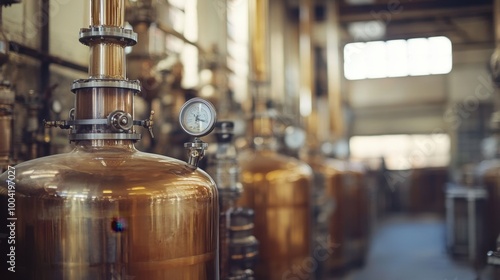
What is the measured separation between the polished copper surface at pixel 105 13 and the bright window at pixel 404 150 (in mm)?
13702

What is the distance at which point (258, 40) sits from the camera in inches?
211

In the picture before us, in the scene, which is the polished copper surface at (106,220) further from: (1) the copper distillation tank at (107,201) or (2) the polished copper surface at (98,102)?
(2) the polished copper surface at (98,102)

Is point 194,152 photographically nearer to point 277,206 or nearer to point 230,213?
point 230,213

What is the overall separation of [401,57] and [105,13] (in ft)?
41.5

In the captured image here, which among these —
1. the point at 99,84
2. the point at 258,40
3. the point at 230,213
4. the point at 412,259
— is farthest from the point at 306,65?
the point at 99,84

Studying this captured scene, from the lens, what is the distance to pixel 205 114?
2299 millimetres

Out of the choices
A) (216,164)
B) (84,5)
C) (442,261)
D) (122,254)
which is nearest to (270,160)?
(216,164)

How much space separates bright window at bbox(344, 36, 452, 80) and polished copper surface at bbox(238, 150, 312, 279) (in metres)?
9.22

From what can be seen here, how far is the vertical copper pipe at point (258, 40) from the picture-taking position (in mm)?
5223

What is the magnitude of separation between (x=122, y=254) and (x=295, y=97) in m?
9.72

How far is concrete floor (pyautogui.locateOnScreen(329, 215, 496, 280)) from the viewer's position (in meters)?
6.40

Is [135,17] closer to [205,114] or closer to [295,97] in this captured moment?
[205,114]

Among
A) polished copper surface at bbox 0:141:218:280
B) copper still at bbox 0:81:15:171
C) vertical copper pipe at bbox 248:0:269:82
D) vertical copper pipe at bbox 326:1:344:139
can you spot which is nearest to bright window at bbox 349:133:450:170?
vertical copper pipe at bbox 326:1:344:139

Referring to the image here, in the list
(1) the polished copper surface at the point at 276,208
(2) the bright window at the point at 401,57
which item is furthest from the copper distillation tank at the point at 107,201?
(2) the bright window at the point at 401,57
